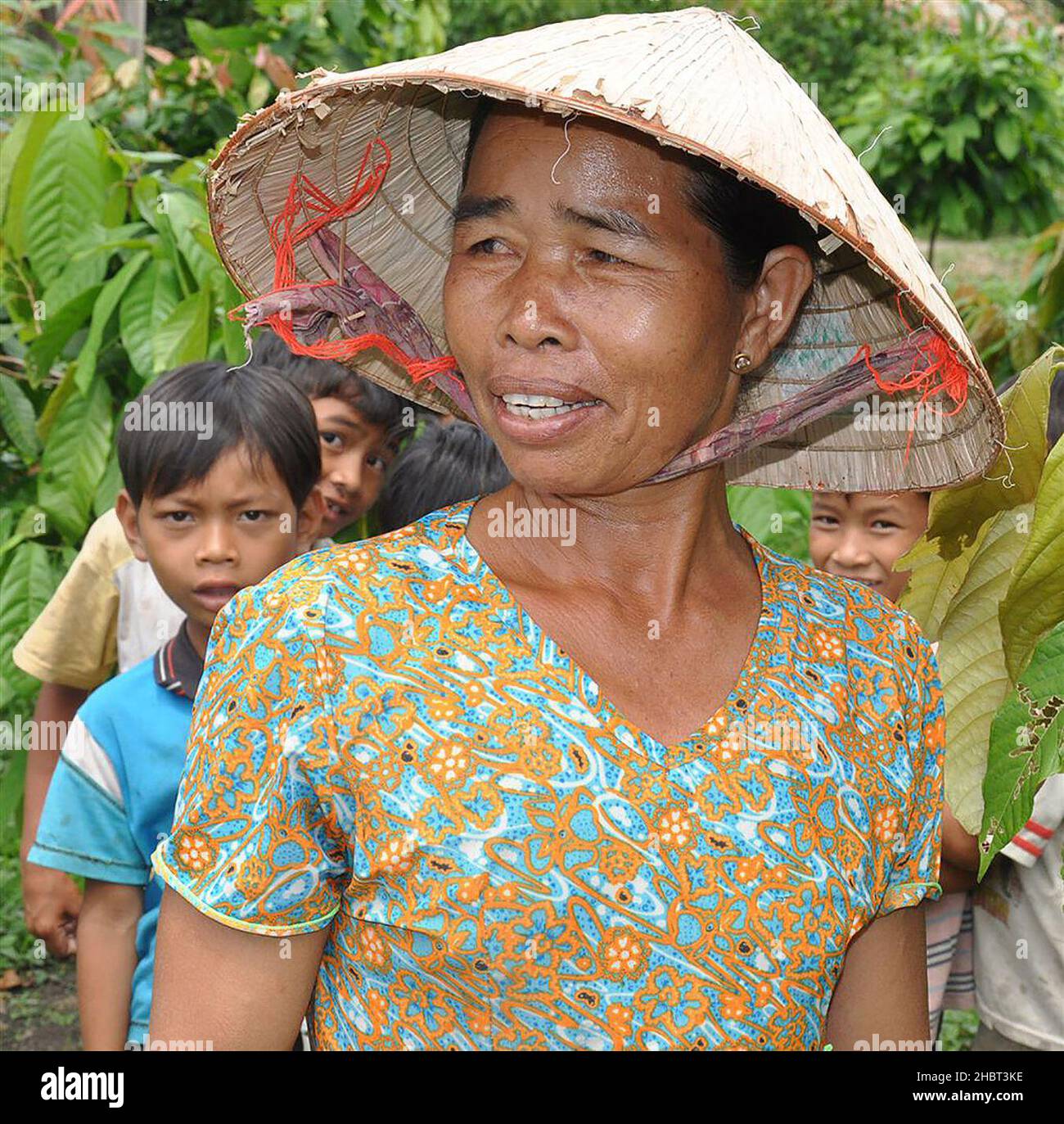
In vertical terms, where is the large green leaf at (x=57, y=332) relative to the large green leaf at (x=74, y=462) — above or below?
above

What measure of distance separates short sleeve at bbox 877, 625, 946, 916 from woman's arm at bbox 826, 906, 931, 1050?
0.09 feet

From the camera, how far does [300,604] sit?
1159mm

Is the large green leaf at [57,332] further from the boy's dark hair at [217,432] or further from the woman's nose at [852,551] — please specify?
the woman's nose at [852,551]

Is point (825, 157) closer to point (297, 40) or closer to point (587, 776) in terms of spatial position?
point (587, 776)

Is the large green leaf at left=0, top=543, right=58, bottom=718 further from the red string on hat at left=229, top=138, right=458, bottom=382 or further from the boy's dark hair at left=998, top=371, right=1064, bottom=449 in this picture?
the boy's dark hair at left=998, top=371, right=1064, bottom=449

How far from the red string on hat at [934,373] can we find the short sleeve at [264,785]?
581mm

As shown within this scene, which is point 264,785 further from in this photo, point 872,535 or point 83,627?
point 872,535

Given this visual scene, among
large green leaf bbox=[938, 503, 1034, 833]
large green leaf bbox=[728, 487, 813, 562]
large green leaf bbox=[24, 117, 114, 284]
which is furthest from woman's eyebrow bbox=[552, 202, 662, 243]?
large green leaf bbox=[24, 117, 114, 284]

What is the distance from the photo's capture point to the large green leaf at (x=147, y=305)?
2797 mm

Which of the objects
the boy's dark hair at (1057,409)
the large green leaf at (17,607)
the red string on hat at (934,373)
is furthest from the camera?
the large green leaf at (17,607)

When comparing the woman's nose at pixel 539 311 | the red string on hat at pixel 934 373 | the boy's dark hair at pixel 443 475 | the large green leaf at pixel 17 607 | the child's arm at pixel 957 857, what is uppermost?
the woman's nose at pixel 539 311

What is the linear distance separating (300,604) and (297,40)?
288 cm

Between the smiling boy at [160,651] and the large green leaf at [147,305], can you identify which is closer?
the smiling boy at [160,651]

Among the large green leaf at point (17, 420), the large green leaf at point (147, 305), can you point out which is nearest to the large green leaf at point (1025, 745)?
the large green leaf at point (147, 305)
